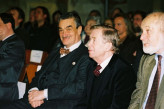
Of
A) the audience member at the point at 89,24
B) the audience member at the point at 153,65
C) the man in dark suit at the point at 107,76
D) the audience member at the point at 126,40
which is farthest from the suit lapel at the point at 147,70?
the audience member at the point at 89,24

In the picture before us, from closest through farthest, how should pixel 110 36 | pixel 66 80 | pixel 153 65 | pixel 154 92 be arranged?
pixel 154 92, pixel 153 65, pixel 110 36, pixel 66 80

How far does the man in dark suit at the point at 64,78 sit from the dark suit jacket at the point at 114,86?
322mm

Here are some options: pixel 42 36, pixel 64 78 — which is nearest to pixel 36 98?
pixel 64 78

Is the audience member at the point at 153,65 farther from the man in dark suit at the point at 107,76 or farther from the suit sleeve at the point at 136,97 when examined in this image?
the man in dark suit at the point at 107,76

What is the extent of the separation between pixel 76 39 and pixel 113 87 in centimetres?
104

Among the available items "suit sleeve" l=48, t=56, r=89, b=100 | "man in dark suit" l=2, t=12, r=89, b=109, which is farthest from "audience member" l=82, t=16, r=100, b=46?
"suit sleeve" l=48, t=56, r=89, b=100

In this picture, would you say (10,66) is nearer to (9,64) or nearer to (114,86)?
(9,64)

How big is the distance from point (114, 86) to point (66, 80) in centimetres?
73

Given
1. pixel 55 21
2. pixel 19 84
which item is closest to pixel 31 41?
pixel 55 21

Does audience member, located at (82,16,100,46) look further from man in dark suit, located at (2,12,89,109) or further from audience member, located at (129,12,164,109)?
audience member, located at (129,12,164,109)

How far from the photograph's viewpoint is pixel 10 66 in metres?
3.34

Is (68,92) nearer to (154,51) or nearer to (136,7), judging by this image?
(154,51)

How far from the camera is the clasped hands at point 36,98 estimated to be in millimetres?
2871

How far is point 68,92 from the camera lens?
2.80m
